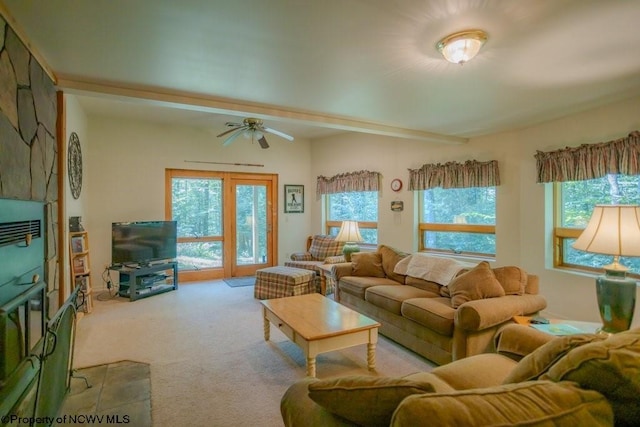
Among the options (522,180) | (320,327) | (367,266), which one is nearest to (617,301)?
(320,327)

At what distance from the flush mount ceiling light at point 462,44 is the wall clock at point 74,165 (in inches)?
157

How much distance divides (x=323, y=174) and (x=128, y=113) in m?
3.54

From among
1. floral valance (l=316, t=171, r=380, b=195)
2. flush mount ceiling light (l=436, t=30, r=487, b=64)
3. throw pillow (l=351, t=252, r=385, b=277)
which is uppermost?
flush mount ceiling light (l=436, t=30, r=487, b=64)

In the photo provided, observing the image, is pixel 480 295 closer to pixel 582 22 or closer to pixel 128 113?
pixel 582 22

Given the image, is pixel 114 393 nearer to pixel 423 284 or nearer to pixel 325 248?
pixel 423 284

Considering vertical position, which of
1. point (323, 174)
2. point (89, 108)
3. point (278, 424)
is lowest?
point (278, 424)

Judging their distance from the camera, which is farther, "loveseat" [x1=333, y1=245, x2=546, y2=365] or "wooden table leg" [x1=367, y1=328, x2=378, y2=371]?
"wooden table leg" [x1=367, y1=328, x2=378, y2=371]

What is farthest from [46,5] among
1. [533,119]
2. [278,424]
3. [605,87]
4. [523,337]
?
[533,119]

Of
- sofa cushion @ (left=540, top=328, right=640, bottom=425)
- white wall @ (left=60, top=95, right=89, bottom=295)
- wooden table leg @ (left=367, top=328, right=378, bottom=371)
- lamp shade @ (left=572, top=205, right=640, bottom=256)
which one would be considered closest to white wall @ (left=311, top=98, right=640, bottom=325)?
lamp shade @ (left=572, top=205, right=640, bottom=256)

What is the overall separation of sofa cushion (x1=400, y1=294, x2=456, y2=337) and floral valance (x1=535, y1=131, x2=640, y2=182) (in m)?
2.11

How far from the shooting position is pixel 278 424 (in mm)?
2088

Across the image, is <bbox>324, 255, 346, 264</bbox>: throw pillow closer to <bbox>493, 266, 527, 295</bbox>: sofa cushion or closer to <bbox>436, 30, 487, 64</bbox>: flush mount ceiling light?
<bbox>493, 266, 527, 295</bbox>: sofa cushion

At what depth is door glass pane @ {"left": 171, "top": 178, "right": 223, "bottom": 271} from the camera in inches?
235

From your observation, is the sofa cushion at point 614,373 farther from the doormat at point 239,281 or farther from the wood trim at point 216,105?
the doormat at point 239,281
